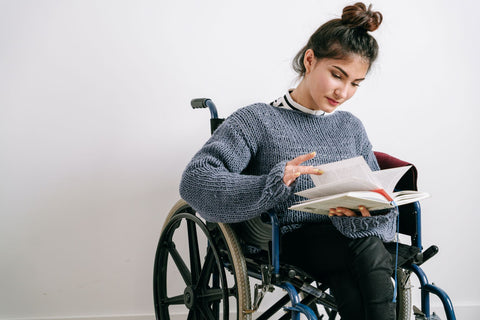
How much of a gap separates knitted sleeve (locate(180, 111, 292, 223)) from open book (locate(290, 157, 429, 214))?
0.09 m

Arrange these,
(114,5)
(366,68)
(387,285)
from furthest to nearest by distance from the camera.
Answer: (114,5) < (366,68) < (387,285)

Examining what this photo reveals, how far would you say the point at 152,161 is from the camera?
1960mm

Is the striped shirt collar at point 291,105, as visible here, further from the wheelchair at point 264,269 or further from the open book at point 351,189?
the open book at point 351,189

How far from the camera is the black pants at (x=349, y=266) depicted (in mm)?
1007

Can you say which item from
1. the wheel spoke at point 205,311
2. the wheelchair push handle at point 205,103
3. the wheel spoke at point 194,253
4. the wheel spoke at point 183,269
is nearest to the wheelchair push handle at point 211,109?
the wheelchair push handle at point 205,103

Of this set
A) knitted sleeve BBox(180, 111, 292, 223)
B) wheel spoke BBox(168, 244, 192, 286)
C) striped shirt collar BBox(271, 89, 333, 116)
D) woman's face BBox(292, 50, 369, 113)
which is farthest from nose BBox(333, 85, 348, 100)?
wheel spoke BBox(168, 244, 192, 286)

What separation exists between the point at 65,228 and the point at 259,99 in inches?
40.3

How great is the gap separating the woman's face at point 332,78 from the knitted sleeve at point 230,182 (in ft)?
0.77

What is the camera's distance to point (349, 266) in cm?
106

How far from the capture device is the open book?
3.04 feet

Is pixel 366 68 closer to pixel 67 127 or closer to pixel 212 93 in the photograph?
pixel 212 93

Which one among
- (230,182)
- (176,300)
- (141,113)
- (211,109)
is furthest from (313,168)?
(141,113)

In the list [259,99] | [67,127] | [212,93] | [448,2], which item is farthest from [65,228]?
[448,2]

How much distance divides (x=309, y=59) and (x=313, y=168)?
1.52 ft
